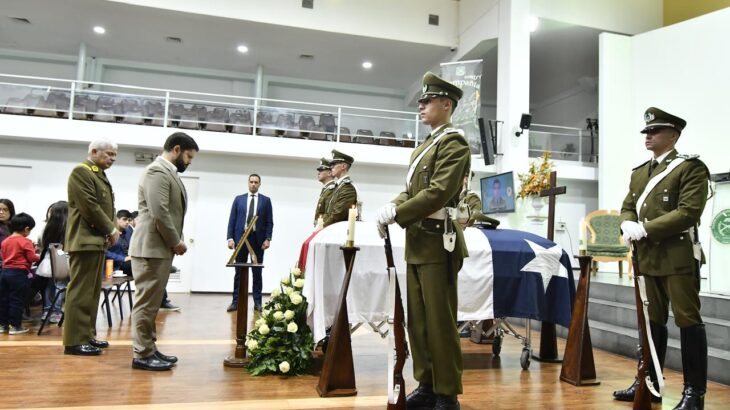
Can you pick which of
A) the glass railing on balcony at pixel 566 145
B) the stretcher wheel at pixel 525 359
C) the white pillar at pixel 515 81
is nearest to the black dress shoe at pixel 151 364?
the stretcher wheel at pixel 525 359

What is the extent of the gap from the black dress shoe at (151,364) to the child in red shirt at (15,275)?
187 centimetres

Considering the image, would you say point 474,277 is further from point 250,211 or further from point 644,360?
point 250,211

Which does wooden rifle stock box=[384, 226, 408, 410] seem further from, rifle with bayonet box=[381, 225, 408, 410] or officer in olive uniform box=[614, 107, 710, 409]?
officer in olive uniform box=[614, 107, 710, 409]

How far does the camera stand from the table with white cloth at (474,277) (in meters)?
3.15

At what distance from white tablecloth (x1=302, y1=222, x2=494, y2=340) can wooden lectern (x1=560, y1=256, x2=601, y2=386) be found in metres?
0.56

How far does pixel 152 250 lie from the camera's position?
318 centimetres

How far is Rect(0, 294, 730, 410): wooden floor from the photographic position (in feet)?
8.39

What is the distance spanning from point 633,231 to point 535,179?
6239 mm

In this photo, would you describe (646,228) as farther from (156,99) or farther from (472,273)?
(156,99)

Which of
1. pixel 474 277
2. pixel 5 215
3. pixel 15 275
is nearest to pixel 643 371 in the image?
pixel 474 277

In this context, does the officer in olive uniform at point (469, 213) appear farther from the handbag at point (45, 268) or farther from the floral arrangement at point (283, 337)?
the handbag at point (45, 268)

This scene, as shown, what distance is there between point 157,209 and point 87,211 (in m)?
0.83

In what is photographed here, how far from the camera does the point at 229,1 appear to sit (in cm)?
959

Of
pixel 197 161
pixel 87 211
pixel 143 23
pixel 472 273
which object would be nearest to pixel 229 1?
pixel 143 23
